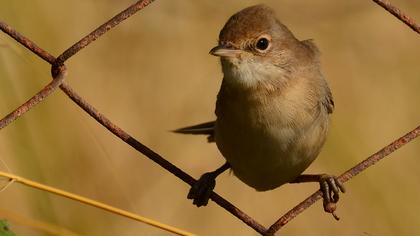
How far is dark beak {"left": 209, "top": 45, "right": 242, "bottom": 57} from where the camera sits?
134 inches

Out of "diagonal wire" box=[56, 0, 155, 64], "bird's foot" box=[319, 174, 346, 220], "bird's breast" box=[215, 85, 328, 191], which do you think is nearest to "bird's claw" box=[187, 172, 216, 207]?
"bird's breast" box=[215, 85, 328, 191]

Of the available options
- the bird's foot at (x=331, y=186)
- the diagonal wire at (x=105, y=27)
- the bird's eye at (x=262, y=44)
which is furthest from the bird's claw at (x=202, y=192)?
the diagonal wire at (x=105, y=27)

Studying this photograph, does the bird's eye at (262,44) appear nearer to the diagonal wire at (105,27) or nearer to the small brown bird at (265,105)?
the small brown bird at (265,105)

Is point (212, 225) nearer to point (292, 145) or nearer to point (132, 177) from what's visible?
point (132, 177)

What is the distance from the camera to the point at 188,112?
5879mm

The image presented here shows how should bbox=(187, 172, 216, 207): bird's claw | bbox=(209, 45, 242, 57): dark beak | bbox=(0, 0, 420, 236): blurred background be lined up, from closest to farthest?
bbox=(209, 45, 242, 57): dark beak → bbox=(187, 172, 216, 207): bird's claw → bbox=(0, 0, 420, 236): blurred background

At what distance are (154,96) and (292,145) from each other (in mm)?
2509

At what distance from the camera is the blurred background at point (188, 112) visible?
4566mm

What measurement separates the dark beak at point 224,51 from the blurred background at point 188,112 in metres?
0.82

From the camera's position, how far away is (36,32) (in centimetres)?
462

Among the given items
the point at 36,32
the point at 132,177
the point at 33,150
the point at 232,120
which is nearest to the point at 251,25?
the point at 232,120

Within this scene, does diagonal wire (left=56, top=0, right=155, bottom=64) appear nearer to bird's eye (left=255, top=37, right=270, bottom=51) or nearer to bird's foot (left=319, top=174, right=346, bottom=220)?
bird's eye (left=255, top=37, right=270, bottom=51)

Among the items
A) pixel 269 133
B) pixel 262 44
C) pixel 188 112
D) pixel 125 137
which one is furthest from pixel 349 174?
pixel 188 112

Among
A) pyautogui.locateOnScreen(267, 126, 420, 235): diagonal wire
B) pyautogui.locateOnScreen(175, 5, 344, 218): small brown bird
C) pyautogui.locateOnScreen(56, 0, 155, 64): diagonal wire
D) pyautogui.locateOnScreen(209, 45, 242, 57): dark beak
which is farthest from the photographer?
pyautogui.locateOnScreen(175, 5, 344, 218): small brown bird
